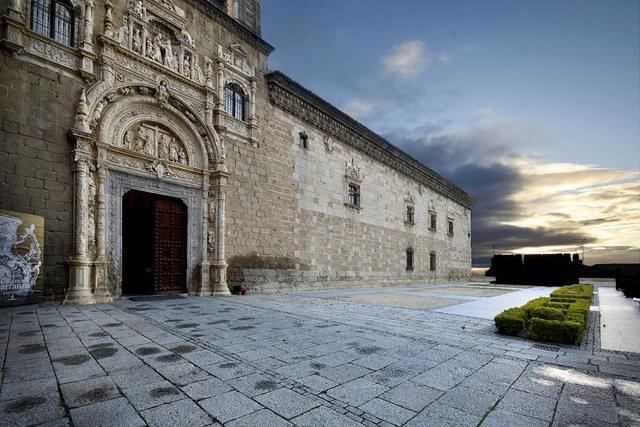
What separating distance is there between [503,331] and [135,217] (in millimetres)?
12475

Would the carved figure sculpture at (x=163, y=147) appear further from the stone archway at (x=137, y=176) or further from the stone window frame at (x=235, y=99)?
the stone window frame at (x=235, y=99)

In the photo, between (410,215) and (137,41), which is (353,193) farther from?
(137,41)

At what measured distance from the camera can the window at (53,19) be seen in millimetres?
8383

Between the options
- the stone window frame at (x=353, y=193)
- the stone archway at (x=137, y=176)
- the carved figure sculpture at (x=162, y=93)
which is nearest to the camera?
the stone archway at (x=137, y=176)

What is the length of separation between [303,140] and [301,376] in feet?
44.3

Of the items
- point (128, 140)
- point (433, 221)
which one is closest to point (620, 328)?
point (128, 140)

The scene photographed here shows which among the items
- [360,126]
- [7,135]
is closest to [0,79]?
[7,135]

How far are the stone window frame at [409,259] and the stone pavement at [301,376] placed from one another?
17621 mm

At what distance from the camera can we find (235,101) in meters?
13.0

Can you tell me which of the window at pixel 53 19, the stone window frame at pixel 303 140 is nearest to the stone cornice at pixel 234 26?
the stone window frame at pixel 303 140

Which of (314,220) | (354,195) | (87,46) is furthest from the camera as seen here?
(354,195)

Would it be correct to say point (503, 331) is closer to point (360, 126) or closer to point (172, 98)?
point (172, 98)

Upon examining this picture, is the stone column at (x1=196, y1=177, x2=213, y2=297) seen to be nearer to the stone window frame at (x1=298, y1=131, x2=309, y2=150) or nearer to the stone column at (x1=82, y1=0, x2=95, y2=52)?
the stone column at (x1=82, y1=0, x2=95, y2=52)

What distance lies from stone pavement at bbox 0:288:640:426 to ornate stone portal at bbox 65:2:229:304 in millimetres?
3492
